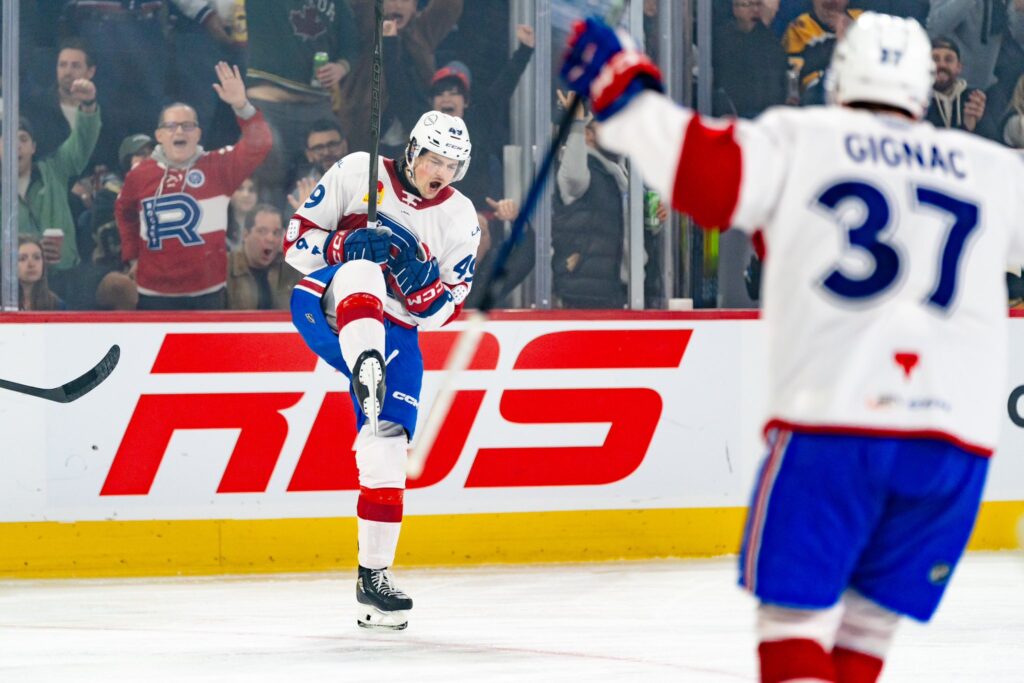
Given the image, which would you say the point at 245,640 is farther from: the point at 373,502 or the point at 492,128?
the point at 492,128

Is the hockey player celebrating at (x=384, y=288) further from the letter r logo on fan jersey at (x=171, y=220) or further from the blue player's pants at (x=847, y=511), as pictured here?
the blue player's pants at (x=847, y=511)

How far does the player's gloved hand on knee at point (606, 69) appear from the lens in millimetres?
2035

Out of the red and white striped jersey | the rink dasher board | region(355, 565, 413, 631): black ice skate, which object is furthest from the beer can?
region(355, 565, 413, 631): black ice skate

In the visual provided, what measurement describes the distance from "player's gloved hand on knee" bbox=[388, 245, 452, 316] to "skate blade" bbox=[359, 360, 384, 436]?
298 mm

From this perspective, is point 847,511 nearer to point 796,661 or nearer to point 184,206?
point 796,661

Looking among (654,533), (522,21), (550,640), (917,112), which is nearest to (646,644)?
(550,640)

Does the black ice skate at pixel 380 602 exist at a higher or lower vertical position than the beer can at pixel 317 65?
lower

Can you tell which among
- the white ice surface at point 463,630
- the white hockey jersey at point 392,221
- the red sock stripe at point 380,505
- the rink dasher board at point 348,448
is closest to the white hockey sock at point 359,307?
the white hockey jersey at point 392,221

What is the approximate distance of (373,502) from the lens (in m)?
3.99

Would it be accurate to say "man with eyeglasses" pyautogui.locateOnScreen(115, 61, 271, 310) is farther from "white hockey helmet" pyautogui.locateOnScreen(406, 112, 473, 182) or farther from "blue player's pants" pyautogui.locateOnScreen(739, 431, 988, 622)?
"blue player's pants" pyautogui.locateOnScreen(739, 431, 988, 622)

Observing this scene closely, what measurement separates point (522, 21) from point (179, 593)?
2.35 metres

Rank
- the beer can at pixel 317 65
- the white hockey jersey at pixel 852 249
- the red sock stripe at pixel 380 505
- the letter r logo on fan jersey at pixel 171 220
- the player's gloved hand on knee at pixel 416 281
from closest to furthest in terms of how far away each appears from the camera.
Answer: the white hockey jersey at pixel 852 249
the red sock stripe at pixel 380 505
the player's gloved hand on knee at pixel 416 281
the letter r logo on fan jersey at pixel 171 220
the beer can at pixel 317 65

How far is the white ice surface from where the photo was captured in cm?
343

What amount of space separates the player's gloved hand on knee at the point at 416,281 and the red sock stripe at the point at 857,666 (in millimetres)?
2157
